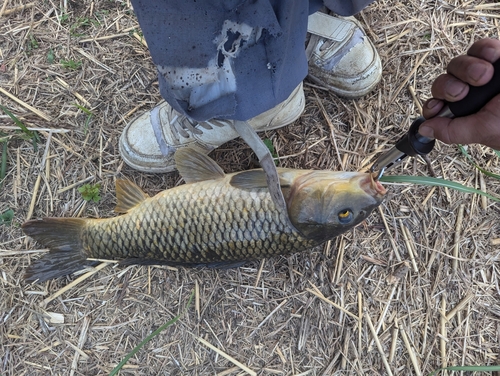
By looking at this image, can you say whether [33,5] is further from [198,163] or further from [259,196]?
[259,196]

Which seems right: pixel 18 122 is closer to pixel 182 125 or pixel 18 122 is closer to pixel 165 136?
pixel 165 136

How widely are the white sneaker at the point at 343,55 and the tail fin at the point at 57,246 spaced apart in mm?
1572

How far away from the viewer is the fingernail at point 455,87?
115 cm

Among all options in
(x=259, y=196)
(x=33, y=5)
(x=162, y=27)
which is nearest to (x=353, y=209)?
(x=259, y=196)

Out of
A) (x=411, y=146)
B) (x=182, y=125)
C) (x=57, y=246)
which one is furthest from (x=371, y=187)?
(x=57, y=246)

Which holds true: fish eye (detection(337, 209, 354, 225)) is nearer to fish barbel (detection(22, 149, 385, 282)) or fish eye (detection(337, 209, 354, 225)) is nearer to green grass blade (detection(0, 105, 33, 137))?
fish barbel (detection(22, 149, 385, 282))

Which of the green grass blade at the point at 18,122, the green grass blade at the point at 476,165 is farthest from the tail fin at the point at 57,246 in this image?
the green grass blade at the point at 476,165

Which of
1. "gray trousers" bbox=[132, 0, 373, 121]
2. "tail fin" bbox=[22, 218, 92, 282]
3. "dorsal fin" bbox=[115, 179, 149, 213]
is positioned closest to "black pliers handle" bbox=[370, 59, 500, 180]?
"gray trousers" bbox=[132, 0, 373, 121]

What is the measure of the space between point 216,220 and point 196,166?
0.33m

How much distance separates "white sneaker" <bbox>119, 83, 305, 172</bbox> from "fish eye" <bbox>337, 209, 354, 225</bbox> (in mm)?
609

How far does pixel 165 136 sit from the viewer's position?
2.05 metres

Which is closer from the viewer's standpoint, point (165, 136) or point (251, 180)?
point (251, 180)

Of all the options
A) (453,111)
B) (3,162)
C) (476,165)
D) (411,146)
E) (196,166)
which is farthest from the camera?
(3,162)

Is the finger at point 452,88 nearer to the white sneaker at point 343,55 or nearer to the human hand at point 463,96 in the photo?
the human hand at point 463,96
